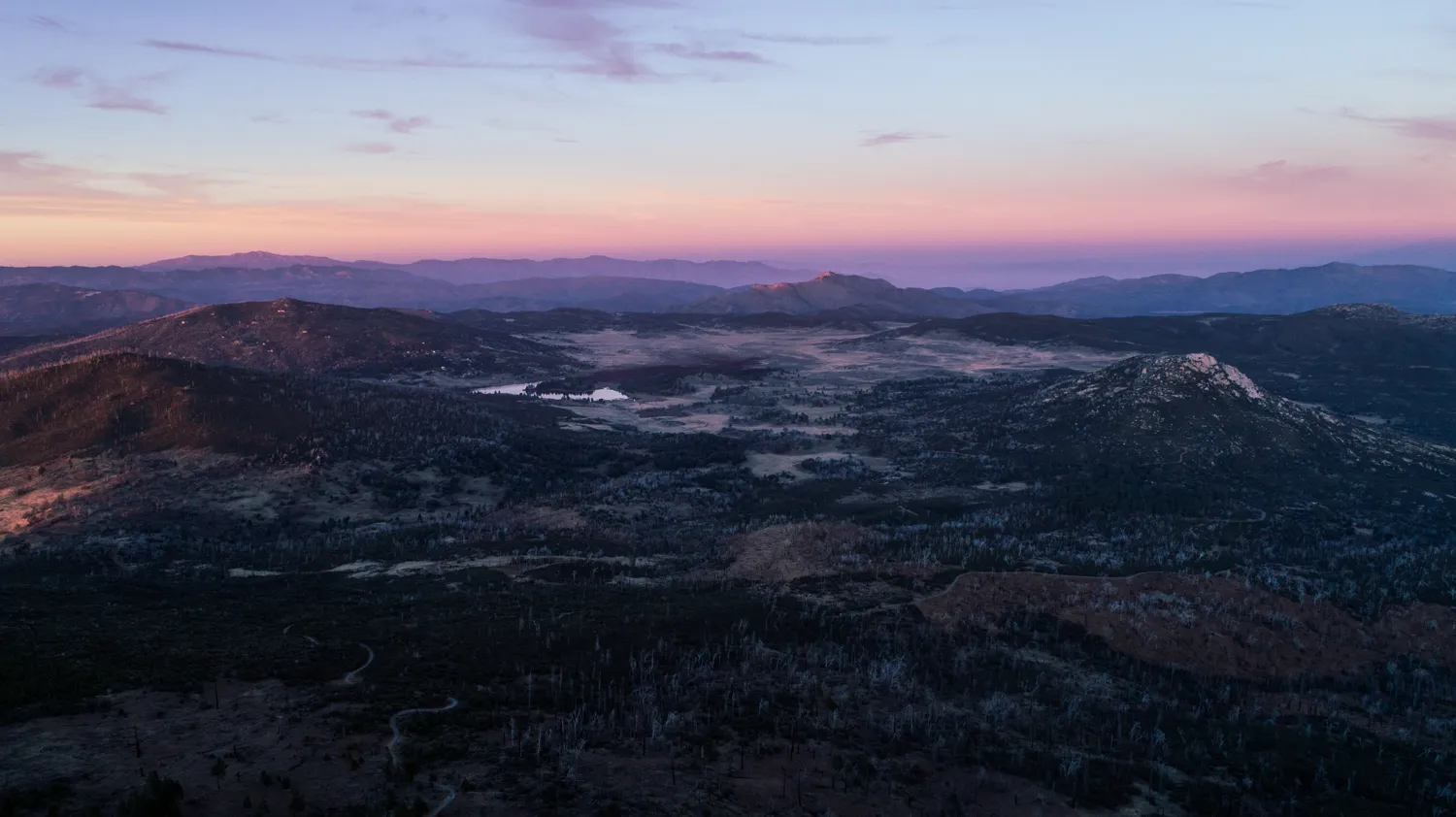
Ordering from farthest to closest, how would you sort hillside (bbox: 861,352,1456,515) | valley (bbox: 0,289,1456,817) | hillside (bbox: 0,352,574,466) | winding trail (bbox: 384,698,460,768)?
hillside (bbox: 0,352,574,466)
hillside (bbox: 861,352,1456,515)
valley (bbox: 0,289,1456,817)
winding trail (bbox: 384,698,460,768)

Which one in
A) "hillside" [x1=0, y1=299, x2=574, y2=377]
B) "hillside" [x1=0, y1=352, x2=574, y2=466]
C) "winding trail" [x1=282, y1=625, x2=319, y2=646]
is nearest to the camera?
"winding trail" [x1=282, y1=625, x2=319, y2=646]

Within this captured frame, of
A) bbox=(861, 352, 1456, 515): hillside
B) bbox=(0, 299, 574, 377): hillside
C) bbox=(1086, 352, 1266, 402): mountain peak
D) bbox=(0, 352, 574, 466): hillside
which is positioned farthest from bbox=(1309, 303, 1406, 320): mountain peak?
bbox=(0, 352, 574, 466): hillside

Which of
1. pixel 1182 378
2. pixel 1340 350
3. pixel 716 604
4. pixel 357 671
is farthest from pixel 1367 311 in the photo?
pixel 357 671

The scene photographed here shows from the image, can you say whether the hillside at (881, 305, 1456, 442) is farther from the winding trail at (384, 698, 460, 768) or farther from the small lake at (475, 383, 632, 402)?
the winding trail at (384, 698, 460, 768)

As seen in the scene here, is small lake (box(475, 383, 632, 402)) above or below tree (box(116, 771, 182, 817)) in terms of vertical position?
below

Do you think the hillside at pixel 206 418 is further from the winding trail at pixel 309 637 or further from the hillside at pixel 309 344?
the hillside at pixel 309 344
